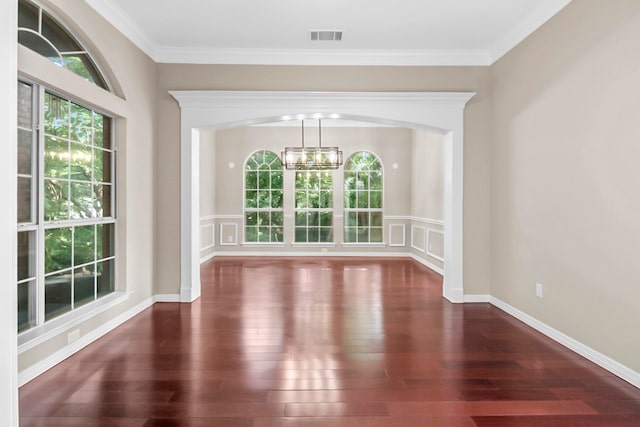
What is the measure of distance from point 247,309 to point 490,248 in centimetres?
316

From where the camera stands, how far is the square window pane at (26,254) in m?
2.83

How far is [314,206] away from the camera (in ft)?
31.3

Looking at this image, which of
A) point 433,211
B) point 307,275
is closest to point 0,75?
point 307,275

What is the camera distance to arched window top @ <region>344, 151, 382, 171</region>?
373 inches

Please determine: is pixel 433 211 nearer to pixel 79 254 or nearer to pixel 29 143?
pixel 79 254

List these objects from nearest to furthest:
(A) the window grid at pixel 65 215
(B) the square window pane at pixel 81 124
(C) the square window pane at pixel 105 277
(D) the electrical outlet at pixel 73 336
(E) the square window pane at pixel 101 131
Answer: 1. (A) the window grid at pixel 65 215
2. (D) the electrical outlet at pixel 73 336
3. (B) the square window pane at pixel 81 124
4. (E) the square window pane at pixel 101 131
5. (C) the square window pane at pixel 105 277

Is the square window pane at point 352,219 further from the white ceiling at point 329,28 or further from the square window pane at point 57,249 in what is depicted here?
the square window pane at point 57,249

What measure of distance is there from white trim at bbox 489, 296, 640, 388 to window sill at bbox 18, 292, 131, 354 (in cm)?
426

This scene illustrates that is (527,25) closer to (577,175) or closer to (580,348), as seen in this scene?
(577,175)

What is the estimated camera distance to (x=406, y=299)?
516 cm

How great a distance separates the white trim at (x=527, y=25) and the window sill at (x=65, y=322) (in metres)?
5.12

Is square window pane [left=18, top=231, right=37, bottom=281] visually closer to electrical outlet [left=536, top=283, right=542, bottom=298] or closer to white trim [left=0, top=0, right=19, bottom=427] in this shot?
white trim [left=0, top=0, right=19, bottom=427]

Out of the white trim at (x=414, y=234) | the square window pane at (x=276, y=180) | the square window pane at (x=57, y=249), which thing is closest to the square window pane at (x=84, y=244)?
the square window pane at (x=57, y=249)

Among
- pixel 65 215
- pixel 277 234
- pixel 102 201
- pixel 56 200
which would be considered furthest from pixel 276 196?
pixel 56 200
